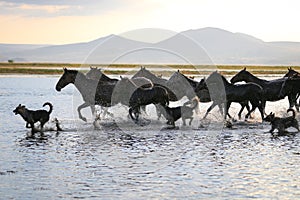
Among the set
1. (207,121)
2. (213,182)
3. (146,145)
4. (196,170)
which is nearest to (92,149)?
(146,145)

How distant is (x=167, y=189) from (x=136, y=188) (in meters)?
0.55

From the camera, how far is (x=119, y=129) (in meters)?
19.8

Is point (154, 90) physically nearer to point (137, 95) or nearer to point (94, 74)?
point (137, 95)

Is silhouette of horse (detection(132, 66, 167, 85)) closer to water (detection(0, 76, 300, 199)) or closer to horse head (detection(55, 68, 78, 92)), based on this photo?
horse head (detection(55, 68, 78, 92))

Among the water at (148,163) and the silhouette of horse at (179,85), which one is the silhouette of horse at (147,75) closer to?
the silhouette of horse at (179,85)

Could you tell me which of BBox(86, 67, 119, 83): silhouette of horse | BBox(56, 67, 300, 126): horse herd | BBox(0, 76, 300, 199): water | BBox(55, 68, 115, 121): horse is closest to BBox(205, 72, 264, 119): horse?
BBox(56, 67, 300, 126): horse herd

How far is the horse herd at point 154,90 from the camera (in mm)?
21016

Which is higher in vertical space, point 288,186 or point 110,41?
point 110,41

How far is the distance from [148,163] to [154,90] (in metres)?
7.82

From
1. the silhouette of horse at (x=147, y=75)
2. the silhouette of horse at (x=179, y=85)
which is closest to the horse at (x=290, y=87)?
the silhouette of horse at (x=179, y=85)

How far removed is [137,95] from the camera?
21.1 meters

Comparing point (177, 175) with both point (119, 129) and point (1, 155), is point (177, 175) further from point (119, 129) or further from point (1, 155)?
point (119, 129)

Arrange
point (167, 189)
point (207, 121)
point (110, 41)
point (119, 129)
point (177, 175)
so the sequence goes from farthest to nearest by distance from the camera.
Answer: point (207, 121) < point (119, 129) < point (110, 41) < point (177, 175) < point (167, 189)

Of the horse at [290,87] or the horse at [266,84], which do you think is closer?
the horse at [266,84]
